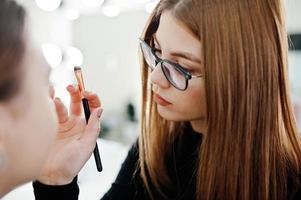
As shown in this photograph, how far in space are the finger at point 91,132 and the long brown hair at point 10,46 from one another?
278mm

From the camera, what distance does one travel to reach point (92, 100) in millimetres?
752

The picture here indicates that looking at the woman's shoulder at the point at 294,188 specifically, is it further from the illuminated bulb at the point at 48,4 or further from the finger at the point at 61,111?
the illuminated bulb at the point at 48,4

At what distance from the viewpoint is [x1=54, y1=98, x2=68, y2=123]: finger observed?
735 millimetres

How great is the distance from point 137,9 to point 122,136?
0.91 metres

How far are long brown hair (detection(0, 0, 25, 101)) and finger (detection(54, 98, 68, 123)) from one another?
0.27m

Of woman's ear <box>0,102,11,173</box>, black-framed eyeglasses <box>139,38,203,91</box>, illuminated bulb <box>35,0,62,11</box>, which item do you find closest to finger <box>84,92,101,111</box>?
black-framed eyeglasses <box>139,38,203,91</box>

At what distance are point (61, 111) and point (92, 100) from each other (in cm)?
6

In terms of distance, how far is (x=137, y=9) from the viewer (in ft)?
8.39

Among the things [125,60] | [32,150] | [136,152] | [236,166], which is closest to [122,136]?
[125,60]

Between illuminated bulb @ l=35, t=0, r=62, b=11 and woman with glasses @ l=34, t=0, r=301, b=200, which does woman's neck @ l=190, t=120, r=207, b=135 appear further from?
illuminated bulb @ l=35, t=0, r=62, b=11

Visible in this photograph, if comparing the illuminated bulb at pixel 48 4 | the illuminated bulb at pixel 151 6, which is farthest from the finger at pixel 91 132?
the illuminated bulb at pixel 48 4

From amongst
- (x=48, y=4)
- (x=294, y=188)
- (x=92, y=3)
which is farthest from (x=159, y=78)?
(x=92, y=3)

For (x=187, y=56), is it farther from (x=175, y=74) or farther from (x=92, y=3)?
(x=92, y=3)

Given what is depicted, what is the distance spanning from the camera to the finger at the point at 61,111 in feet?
2.41
